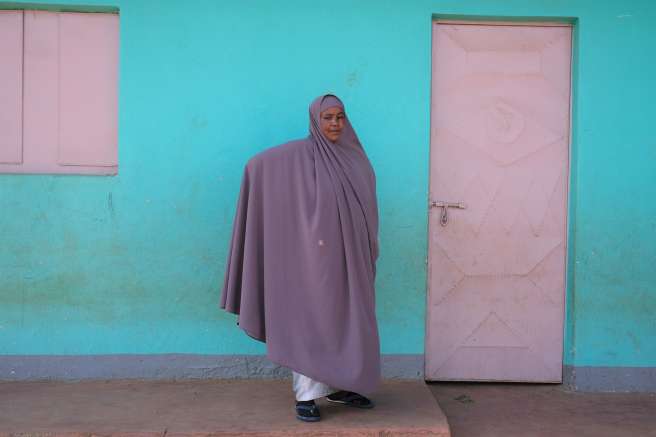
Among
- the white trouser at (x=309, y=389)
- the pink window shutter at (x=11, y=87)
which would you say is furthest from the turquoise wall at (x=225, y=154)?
the white trouser at (x=309, y=389)

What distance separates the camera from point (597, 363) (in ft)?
14.5

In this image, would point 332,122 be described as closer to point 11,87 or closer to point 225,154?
point 225,154

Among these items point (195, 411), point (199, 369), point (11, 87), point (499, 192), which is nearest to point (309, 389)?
point (195, 411)

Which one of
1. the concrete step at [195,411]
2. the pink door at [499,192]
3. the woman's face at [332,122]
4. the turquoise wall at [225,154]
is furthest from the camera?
the pink door at [499,192]

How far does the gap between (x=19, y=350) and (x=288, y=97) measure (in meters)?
2.32

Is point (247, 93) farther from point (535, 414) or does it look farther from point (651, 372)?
point (651, 372)

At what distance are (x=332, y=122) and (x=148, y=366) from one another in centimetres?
201

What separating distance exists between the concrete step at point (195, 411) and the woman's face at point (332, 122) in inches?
59.1

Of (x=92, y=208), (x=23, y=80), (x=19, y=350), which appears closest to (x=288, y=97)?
(x=92, y=208)

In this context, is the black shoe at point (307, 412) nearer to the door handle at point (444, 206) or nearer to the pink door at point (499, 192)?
the pink door at point (499, 192)

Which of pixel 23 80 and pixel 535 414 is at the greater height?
pixel 23 80

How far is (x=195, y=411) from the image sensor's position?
12.2 feet

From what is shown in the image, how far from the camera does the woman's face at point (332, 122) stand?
3.54 meters

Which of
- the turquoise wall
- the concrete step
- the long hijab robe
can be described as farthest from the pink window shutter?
the long hijab robe
